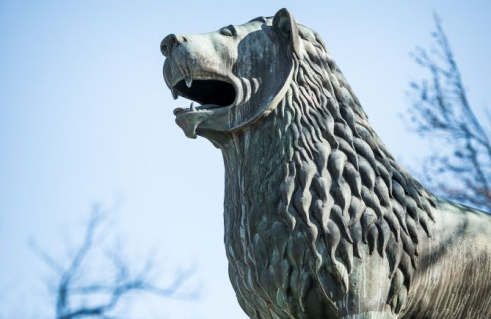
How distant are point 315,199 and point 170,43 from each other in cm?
140

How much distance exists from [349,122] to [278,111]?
475mm

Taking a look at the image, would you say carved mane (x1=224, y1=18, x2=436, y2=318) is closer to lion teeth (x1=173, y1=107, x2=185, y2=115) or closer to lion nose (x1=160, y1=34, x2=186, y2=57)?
lion teeth (x1=173, y1=107, x2=185, y2=115)

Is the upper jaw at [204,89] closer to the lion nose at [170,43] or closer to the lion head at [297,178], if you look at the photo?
the lion head at [297,178]

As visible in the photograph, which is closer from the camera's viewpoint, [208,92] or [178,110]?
[178,110]

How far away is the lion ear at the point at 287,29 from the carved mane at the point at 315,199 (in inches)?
3.9

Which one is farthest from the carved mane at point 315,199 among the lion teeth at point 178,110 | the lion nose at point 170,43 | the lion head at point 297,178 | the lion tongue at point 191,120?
the lion nose at point 170,43

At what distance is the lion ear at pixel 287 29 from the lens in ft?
21.0

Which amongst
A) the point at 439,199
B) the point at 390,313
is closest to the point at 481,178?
the point at 439,199

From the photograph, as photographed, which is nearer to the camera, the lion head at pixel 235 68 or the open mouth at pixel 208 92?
the lion head at pixel 235 68

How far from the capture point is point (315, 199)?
20.0ft

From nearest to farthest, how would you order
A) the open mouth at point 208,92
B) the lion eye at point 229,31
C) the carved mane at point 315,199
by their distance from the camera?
the carved mane at point 315,199 → the lion eye at point 229,31 → the open mouth at point 208,92

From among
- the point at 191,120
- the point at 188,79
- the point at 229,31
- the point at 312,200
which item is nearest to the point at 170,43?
the point at 188,79

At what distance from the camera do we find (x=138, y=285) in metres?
14.7

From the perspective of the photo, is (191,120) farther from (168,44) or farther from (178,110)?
(168,44)
